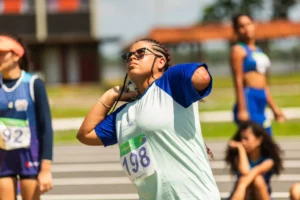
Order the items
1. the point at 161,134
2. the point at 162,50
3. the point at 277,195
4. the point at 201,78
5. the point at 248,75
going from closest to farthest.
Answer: the point at 201,78, the point at 161,134, the point at 162,50, the point at 248,75, the point at 277,195

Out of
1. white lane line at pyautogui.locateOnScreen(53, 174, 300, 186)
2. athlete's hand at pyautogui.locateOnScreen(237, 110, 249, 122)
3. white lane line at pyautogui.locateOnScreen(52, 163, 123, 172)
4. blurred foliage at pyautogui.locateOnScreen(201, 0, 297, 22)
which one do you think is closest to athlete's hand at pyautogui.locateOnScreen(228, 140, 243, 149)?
athlete's hand at pyautogui.locateOnScreen(237, 110, 249, 122)

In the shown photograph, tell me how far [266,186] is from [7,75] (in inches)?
114

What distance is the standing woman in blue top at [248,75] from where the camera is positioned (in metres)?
7.86

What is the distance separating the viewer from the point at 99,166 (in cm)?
1207

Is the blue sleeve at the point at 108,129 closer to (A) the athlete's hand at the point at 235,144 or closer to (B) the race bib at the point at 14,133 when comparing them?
(B) the race bib at the point at 14,133

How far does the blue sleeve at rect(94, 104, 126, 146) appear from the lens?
167 inches

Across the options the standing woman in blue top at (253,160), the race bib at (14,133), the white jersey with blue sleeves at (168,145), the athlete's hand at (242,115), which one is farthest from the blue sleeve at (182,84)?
the athlete's hand at (242,115)

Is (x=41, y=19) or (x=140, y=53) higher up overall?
(x=140, y=53)

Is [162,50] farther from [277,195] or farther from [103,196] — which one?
[103,196]

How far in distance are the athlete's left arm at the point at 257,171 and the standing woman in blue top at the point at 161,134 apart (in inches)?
127

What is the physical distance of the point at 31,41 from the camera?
4809cm

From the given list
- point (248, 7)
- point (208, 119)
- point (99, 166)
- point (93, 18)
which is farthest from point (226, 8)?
point (99, 166)

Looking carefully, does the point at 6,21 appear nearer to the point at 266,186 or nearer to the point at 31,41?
the point at 31,41

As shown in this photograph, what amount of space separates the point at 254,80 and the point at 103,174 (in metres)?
3.88
